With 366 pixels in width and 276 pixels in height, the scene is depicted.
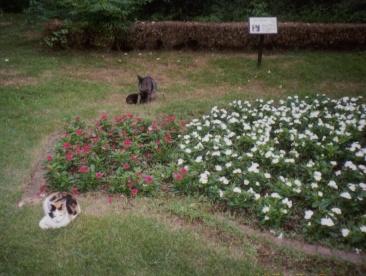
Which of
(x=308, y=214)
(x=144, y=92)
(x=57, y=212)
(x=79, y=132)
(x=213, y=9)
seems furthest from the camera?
(x=213, y=9)

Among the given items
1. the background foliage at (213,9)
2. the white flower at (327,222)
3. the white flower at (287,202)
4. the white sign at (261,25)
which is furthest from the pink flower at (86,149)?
the background foliage at (213,9)

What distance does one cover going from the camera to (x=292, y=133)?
21.2 feet

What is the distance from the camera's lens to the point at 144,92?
27.2 feet

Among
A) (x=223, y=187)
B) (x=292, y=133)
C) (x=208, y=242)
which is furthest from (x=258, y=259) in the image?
(x=292, y=133)

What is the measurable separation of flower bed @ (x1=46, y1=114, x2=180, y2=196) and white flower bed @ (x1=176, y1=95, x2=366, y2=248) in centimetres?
39

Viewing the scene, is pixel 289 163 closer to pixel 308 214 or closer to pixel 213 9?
pixel 308 214

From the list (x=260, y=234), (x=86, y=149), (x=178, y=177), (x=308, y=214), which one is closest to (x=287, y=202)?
(x=308, y=214)

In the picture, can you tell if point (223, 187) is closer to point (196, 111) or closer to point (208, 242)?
point (208, 242)

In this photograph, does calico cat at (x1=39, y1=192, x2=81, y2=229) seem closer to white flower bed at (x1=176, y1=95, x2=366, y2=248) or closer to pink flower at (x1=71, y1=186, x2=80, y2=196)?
pink flower at (x1=71, y1=186, x2=80, y2=196)

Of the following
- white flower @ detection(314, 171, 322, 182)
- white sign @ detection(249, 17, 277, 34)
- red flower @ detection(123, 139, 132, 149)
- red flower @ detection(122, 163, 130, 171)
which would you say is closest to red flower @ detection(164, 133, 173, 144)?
red flower @ detection(123, 139, 132, 149)

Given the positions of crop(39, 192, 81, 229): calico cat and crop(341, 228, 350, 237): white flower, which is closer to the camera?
crop(341, 228, 350, 237): white flower

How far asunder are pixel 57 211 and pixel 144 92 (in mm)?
3955

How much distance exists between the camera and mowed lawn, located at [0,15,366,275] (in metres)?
4.38

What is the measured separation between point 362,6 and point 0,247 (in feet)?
37.6
